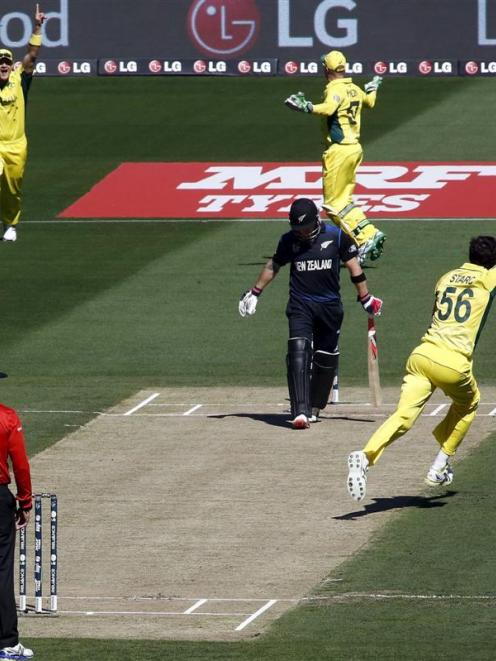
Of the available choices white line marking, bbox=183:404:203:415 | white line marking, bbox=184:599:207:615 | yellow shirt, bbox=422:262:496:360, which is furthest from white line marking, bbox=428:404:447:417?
white line marking, bbox=184:599:207:615

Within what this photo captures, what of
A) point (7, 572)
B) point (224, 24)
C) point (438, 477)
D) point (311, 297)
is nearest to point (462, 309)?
point (438, 477)

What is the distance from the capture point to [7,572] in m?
10.7

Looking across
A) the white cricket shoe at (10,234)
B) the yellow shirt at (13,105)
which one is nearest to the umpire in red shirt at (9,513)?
the yellow shirt at (13,105)

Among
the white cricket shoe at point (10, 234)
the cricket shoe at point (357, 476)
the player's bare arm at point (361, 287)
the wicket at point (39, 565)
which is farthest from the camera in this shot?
the white cricket shoe at point (10, 234)

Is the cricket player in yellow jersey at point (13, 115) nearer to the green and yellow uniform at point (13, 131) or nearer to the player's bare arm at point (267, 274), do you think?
the green and yellow uniform at point (13, 131)

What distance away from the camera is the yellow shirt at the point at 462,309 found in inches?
548

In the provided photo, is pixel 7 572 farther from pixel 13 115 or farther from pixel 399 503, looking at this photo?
pixel 13 115

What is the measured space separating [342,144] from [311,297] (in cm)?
725

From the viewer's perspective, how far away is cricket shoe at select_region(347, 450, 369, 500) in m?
13.3

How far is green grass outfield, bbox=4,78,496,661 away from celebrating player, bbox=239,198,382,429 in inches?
74.3

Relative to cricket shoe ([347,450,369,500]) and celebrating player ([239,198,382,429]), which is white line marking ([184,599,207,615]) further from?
celebrating player ([239,198,382,429])

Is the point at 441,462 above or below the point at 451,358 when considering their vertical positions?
below

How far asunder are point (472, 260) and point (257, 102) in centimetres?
2161

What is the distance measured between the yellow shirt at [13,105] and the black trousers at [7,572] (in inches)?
574
